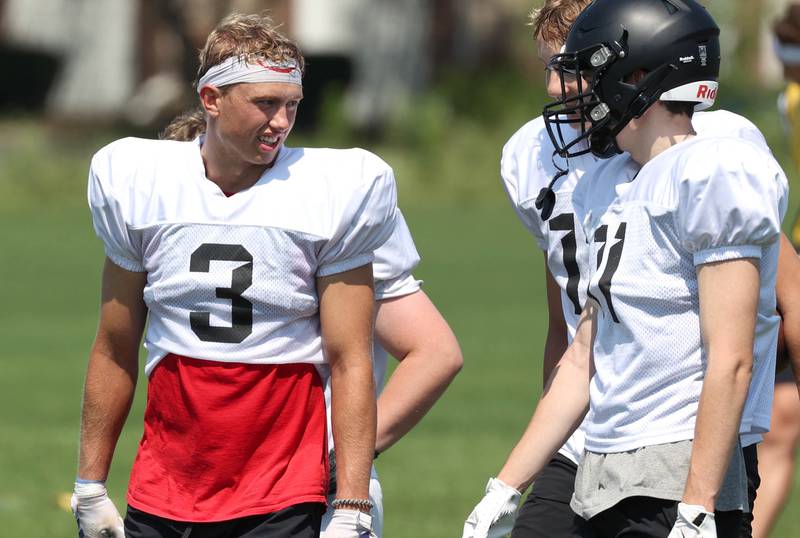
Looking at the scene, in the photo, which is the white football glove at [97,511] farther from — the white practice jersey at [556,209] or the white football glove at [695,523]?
the white football glove at [695,523]

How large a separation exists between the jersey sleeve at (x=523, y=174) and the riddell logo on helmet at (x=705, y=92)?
0.93m

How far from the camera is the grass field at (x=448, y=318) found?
8734 millimetres

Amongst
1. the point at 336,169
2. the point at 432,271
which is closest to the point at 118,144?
the point at 336,169

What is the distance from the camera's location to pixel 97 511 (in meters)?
4.23

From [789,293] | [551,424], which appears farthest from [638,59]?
[551,424]

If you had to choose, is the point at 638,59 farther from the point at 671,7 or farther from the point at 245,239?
the point at 245,239

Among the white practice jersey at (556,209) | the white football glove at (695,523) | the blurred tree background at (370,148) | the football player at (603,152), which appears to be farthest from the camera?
the blurred tree background at (370,148)

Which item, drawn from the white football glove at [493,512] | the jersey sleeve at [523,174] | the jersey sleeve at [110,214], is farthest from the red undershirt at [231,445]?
the jersey sleeve at [523,174]

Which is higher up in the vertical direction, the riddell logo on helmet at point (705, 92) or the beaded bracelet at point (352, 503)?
the riddell logo on helmet at point (705, 92)

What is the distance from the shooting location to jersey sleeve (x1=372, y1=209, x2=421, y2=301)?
4707 millimetres

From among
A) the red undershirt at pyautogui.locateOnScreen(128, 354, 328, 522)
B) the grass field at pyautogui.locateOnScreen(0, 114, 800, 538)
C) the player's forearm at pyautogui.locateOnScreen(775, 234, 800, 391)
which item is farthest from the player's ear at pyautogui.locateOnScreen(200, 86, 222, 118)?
the grass field at pyautogui.locateOnScreen(0, 114, 800, 538)

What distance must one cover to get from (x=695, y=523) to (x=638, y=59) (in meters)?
1.13

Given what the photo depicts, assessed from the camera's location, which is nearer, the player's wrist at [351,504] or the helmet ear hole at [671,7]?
the helmet ear hole at [671,7]

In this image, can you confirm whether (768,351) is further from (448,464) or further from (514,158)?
(448,464)
